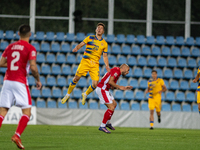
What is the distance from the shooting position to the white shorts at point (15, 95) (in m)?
5.29

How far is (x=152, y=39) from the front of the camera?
1752cm

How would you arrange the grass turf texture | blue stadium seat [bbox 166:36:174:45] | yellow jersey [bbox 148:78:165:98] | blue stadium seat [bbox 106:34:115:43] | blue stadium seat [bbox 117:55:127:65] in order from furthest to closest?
blue stadium seat [bbox 166:36:174:45] → blue stadium seat [bbox 106:34:115:43] → blue stadium seat [bbox 117:55:127:65] → yellow jersey [bbox 148:78:165:98] → the grass turf texture

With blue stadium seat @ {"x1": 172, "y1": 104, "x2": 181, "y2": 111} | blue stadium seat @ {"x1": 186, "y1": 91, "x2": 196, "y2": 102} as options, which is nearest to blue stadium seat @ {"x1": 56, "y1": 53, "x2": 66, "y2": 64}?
blue stadium seat @ {"x1": 172, "y1": 104, "x2": 181, "y2": 111}

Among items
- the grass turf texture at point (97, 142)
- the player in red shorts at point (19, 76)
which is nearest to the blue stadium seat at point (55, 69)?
the grass turf texture at point (97, 142)

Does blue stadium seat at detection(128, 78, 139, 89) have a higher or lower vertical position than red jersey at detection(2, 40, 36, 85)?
lower

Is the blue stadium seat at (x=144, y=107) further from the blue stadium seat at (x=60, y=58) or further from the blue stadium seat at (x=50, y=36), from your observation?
the blue stadium seat at (x=50, y=36)

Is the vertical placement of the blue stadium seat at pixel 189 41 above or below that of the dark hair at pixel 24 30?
below

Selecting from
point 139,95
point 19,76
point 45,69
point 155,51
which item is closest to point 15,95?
point 19,76

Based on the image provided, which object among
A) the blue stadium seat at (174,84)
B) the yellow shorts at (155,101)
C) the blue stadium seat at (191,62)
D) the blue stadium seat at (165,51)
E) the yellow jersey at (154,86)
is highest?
the blue stadium seat at (165,51)

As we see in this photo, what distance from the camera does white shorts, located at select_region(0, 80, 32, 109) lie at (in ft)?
17.4

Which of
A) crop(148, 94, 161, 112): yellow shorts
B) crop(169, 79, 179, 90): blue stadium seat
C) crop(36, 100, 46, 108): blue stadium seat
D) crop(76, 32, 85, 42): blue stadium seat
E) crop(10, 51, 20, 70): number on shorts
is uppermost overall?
crop(76, 32, 85, 42): blue stadium seat

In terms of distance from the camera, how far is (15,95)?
5297 mm

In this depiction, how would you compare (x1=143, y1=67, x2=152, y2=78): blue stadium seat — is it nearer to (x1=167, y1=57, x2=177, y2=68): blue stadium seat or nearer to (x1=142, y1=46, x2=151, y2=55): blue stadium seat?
(x1=142, y1=46, x2=151, y2=55): blue stadium seat

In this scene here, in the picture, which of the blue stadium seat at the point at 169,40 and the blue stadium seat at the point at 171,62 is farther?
the blue stadium seat at the point at 169,40
